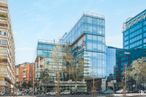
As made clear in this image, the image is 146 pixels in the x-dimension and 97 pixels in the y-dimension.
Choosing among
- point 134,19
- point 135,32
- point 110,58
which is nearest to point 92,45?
point 110,58

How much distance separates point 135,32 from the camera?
16988cm

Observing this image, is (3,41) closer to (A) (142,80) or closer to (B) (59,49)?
(B) (59,49)

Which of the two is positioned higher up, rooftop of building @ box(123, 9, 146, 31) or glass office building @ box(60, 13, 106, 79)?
rooftop of building @ box(123, 9, 146, 31)

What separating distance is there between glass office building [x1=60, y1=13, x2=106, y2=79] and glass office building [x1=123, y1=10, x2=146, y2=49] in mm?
41086

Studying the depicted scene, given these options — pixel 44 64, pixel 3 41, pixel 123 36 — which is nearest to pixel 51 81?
pixel 44 64

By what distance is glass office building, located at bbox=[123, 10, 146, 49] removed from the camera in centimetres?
16075

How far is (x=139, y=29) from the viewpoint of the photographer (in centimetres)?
16488

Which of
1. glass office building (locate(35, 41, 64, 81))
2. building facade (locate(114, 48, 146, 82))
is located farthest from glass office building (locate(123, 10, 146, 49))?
glass office building (locate(35, 41, 64, 81))

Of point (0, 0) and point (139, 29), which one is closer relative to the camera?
point (0, 0)

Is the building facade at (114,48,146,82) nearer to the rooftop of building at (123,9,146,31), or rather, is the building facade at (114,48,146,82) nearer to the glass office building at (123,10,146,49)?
the glass office building at (123,10,146,49)

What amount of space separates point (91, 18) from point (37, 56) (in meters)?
26.8

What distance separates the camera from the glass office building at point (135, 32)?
160750mm

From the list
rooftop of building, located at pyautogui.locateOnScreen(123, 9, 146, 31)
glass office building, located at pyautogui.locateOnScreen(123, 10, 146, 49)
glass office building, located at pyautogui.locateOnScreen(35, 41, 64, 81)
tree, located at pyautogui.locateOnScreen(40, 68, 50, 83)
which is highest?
rooftop of building, located at pyautogui.locateOnScreen(123, 9, 146, 31)

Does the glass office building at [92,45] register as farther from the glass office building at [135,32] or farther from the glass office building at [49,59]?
the glass office building at [135,32]
